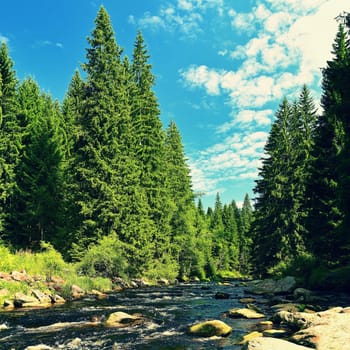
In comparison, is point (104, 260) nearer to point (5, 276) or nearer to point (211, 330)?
point (5, 276)

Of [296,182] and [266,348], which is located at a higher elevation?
[296,182]

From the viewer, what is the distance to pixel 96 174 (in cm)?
3047

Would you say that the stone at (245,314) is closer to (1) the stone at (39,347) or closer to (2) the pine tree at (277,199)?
(1) the stone at (39,347)

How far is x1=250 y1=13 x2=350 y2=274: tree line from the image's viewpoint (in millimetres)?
19578

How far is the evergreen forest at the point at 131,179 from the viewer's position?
25.5m

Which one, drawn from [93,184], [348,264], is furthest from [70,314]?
[348,264]

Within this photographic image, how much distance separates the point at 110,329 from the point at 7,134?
2788cm

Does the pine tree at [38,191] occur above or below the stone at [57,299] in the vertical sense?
above

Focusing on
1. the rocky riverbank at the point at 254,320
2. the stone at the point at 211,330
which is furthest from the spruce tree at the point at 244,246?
the stone at the point at 211,330

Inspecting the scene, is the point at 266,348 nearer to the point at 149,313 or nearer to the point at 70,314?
the point at 149,313

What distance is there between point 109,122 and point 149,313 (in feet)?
68.9

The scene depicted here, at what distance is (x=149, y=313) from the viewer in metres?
15.6

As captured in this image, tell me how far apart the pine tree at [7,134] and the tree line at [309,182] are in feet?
87.6

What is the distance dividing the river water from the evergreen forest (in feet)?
28.7
